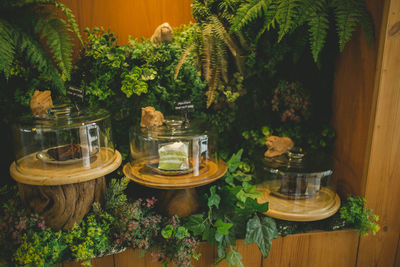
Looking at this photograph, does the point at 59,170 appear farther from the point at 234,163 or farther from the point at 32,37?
the point at 234,163

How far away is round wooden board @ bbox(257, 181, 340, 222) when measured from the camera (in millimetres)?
1661

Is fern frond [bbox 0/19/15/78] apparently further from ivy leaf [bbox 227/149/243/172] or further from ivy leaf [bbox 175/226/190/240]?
ivy leaf [bbox 227/149/243/172]

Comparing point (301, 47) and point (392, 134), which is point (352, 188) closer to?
point (392, 134)

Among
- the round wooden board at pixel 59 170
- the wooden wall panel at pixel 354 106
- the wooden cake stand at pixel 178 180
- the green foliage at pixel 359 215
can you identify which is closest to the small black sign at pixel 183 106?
the wooden cake stand at pixel 178 180

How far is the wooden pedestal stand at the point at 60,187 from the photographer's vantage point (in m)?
1.42

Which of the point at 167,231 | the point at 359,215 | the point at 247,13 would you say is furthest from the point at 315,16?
the point at 167,231

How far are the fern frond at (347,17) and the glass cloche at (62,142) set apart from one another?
1431mm

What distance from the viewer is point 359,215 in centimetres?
174

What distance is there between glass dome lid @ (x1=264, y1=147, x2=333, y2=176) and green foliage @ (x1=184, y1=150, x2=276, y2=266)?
0.71ft

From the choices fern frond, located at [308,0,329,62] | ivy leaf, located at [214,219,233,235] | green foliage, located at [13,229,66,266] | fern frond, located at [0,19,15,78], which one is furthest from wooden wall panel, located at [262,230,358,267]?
fern frond, located at [0,19,15,78]

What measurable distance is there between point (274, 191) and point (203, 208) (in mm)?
491

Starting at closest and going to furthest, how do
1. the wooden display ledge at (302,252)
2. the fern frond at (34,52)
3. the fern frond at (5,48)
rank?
the fern frond at (5,48)
the fern frond at (34,52)
the wooden display ledge at (302,252)

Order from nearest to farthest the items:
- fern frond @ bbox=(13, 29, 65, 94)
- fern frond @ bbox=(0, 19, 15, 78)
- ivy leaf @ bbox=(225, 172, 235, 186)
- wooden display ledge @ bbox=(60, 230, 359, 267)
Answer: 1. fern frond @ bbox=(0, 19, 15, 78)
2. fern frond @ bbox=(13, 29, 65, 94)
3. wooden display ledge @ bbox=(60, 230, 359, 267)
4. ivy leaf @ bbox=(225, 172, 235, 186)

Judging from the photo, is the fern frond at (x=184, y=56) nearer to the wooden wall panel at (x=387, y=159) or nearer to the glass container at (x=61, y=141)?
the glass container at (x=61, y=141)
